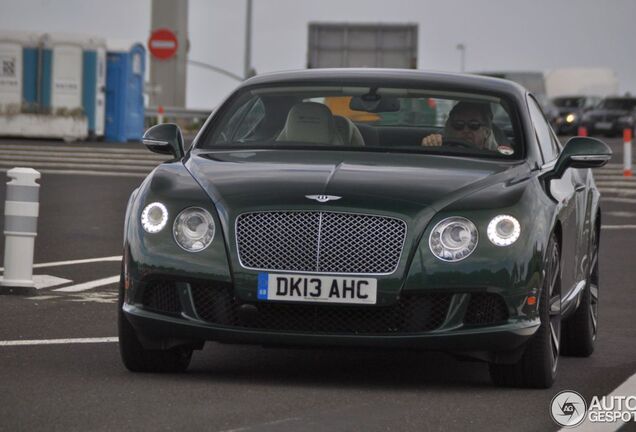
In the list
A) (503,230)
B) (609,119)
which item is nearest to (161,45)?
(609,119)

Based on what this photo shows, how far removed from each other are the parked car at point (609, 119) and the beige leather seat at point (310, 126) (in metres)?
54.5

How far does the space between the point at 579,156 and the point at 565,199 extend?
24 cm

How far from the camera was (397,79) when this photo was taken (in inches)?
348

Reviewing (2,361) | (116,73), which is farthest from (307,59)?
(2,361)

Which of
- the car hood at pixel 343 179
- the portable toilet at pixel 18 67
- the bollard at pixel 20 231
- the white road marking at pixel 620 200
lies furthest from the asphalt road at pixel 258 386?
the portable toilet at pixel 18 67

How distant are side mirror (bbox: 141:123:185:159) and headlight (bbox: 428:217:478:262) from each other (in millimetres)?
1793

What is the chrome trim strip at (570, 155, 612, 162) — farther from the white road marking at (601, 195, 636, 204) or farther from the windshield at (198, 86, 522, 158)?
the white road marking at (601, 195, 636, 204)

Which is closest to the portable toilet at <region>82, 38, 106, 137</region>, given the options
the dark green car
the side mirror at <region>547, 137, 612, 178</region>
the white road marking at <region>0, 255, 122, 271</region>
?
the white road marking at <region>0, 255, 122, 271</region>

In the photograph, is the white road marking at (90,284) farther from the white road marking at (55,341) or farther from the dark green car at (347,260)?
the dark green car at (347,260)

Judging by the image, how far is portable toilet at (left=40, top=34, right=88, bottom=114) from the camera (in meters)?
39.3

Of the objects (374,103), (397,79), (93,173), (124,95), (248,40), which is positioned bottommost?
(93,173)

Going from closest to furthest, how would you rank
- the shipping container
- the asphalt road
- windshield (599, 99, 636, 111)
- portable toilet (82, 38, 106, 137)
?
the asphalt road
portable toilet (82, 38, 106, 137)
the shipping container
windshield (599, 99, 636, 111)

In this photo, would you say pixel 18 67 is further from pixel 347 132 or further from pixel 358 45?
pixel 347 132

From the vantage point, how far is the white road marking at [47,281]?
1183 centimetres
